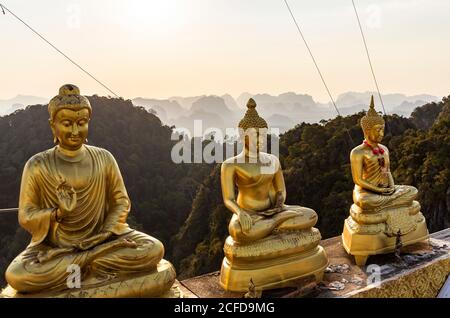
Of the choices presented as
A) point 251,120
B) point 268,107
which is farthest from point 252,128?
point 268,107

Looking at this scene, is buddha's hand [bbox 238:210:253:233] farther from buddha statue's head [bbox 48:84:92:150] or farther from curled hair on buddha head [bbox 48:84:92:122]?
curled hair on buddha head [bbox 48:84:92:122]

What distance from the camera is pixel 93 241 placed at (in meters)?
3.83

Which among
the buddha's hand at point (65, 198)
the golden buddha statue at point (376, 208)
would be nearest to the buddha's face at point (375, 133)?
the golden buddha statue at point (376, 208)

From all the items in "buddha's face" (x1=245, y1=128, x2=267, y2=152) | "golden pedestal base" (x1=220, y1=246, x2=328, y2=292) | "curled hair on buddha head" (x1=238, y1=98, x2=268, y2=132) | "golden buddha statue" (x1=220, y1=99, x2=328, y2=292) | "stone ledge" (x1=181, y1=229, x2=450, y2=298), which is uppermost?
"curled hair on buddha head" (x1=238, y1=98, x2=268, y2=132)

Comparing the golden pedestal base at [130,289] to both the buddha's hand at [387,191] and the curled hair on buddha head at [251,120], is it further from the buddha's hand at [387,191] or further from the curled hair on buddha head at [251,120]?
the buddha's hand at [387,191]

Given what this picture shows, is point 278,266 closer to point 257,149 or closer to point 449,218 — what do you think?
point 257,149

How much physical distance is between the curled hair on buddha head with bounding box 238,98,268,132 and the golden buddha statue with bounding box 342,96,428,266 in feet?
5.27

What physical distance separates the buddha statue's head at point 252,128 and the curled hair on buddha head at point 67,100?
166cm

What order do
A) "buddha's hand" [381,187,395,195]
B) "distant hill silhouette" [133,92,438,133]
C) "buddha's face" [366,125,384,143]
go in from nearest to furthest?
"buddha's hand" [381,187,395,195] → "buddha's face" [366,125,384,143] → "distant hill silhouette" [133,92,438,133]

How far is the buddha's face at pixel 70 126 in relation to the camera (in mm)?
3875

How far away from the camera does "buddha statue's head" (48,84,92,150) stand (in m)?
3.84

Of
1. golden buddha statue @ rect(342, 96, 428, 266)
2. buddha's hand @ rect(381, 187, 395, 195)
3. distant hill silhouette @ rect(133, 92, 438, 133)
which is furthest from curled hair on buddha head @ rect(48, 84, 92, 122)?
distant hill silhouette @ rect(133, 92, 438, 133)
